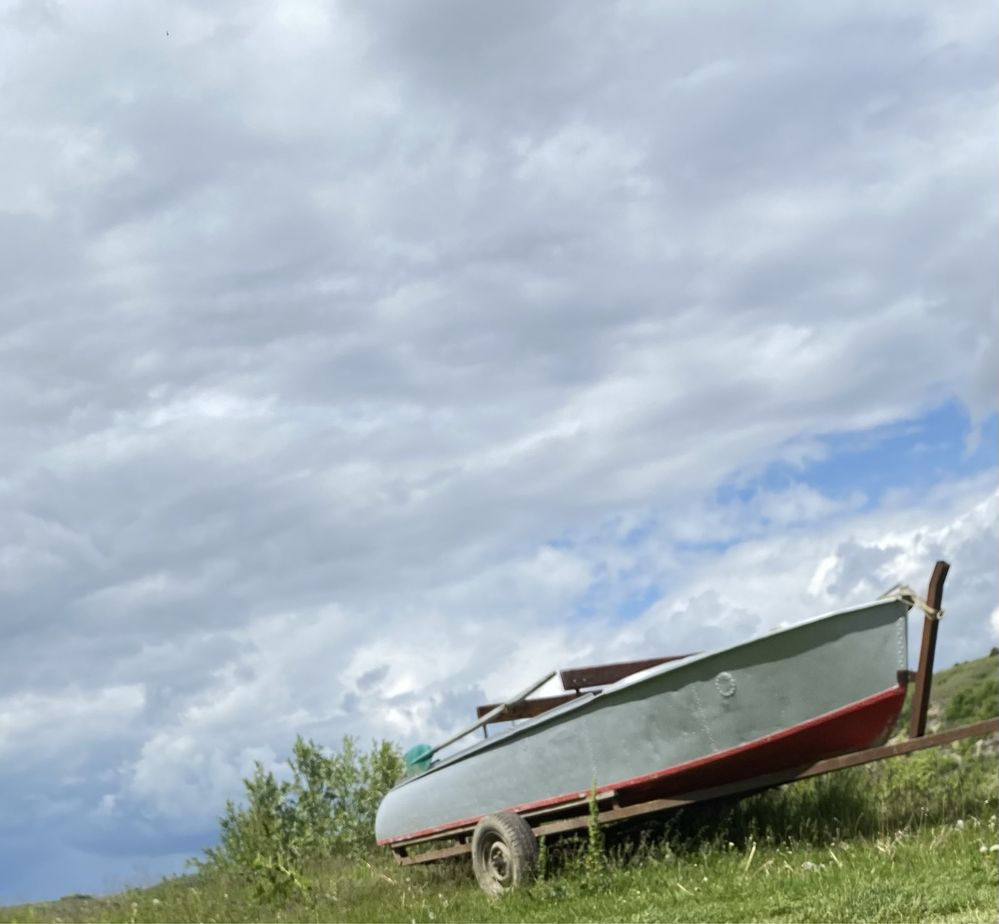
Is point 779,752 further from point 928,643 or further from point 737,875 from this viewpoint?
point 928,643

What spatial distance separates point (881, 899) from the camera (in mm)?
Result: 8398

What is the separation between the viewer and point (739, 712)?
11102mm

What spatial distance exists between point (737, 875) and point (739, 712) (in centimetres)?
144

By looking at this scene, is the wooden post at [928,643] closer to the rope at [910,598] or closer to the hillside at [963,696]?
the rope at [910,598]

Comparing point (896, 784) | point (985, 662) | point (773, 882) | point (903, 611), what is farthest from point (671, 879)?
point (985, 662)

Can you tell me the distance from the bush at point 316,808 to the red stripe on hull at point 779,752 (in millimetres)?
7289

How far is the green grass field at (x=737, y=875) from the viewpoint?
877cm

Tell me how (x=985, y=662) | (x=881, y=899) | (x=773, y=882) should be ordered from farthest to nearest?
(x=985, y=662) → (x=773, y=882) → (x=881, y=899)

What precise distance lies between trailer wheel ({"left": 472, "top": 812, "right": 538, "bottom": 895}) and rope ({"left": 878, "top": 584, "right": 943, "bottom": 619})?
12.9ft

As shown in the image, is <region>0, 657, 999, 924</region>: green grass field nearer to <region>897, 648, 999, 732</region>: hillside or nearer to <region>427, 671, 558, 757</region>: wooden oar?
<region>427, 671, 558, 757</region>: wooden oar

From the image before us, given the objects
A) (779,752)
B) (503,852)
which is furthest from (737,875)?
(503,852)

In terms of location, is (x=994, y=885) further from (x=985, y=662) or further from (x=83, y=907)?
(x=985, y=662)

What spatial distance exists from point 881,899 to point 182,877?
12.2 metres

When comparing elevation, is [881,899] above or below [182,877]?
below
